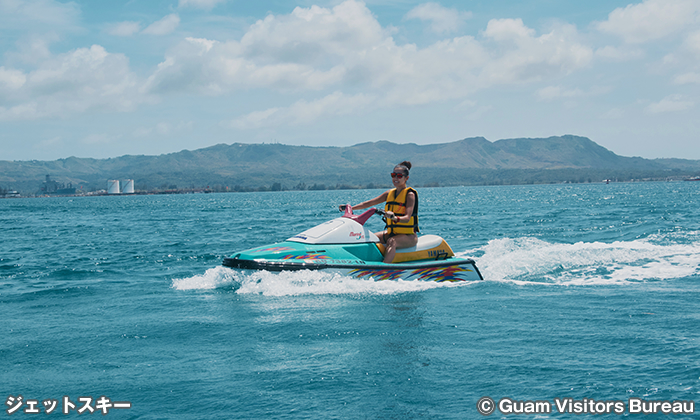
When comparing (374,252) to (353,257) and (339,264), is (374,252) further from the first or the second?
(339,264)

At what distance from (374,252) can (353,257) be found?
64cm

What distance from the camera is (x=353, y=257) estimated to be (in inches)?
456

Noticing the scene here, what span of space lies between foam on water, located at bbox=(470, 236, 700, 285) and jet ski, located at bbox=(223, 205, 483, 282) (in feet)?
5.16

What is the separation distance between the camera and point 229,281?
1201 centimetres

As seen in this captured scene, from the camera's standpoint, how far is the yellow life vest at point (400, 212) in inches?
461

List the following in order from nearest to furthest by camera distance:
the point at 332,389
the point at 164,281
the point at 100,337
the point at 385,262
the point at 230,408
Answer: the point at 230,408
the point at 332,389
the point at 100,337
the point at 385,262
the point at 164,281

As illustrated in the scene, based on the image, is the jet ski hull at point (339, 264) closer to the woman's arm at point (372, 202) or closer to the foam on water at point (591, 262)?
the woman's arm at point (372, 202)

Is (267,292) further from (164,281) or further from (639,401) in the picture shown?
(639,401)

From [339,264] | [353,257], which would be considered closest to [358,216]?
[353,257]

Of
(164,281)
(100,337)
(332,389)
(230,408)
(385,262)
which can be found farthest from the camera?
(164,281)

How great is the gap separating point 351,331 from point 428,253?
4.63m

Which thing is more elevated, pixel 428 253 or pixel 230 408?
pixel 428 253

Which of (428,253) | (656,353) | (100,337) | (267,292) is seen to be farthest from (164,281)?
(656,353)

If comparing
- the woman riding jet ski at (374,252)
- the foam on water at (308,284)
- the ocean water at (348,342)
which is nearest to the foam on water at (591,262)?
the ocean water at (348,342)
